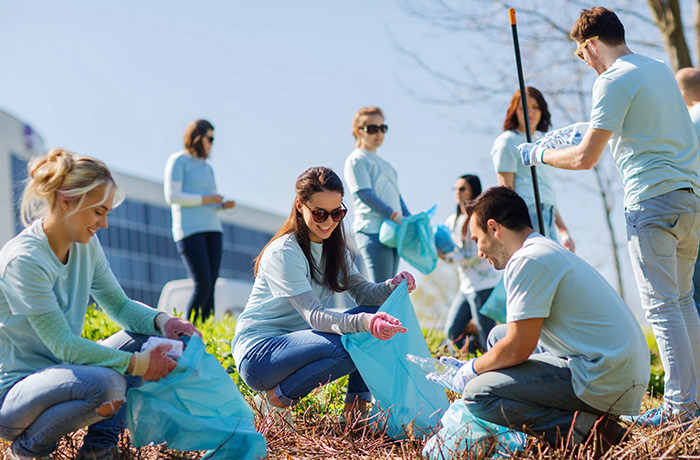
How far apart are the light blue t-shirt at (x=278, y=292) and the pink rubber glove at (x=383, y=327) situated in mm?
364

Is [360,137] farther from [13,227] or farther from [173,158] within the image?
[13,227]

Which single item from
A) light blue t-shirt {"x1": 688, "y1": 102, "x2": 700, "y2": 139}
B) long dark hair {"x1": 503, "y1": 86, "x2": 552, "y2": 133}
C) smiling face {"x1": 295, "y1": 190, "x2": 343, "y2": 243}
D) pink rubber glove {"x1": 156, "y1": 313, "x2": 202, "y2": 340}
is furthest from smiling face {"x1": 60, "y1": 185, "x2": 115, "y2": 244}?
light blue t-shirt {"x1": 688, "y1": 102, "x2": 700, "y2": 139}

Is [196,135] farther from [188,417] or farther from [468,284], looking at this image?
[188,417]

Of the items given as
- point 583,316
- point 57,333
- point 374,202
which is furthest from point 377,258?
point 57,333

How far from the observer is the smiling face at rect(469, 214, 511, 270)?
2818mm

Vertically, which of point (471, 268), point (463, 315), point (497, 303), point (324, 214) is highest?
point (324, 214)

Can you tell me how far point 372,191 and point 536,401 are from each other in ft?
8.63

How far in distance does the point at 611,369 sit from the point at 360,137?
304cm

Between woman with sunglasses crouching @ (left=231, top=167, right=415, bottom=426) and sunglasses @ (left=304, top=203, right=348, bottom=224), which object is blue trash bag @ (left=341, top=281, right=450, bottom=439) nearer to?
woman with sunglasses crouching @ (left=231, top=167, right=415, bottom=426)

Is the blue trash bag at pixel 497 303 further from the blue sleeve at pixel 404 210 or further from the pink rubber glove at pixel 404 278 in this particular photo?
the blue sleeve at pixel 404 210

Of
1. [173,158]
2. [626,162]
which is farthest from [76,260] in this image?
[173,158]

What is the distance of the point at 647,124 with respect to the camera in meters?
3.38

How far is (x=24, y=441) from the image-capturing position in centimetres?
262

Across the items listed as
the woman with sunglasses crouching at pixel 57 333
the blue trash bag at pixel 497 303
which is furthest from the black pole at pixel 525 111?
the woman with sunglasses crouching at pixel 57 333
